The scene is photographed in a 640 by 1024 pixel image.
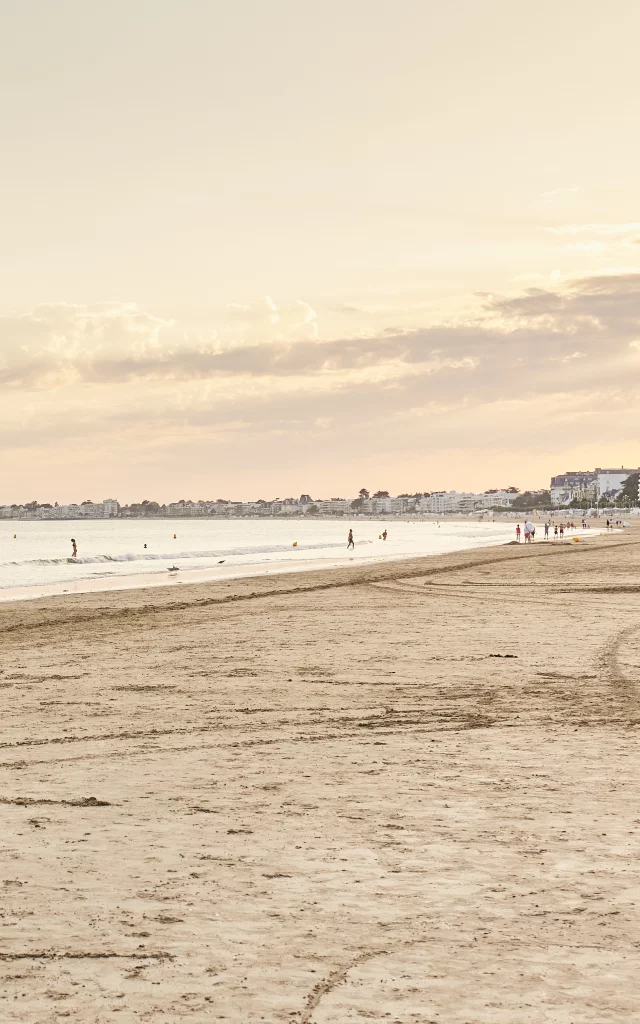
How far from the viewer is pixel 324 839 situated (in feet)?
20.6

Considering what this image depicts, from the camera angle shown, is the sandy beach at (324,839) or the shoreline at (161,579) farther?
the shoreline at (161,579)

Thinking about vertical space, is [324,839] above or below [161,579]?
above

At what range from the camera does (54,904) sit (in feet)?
17.2

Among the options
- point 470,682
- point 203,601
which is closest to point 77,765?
point 470,682

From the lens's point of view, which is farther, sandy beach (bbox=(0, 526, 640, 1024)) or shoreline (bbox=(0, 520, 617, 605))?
shoreline (bbox=(0, 520, 617, 605))

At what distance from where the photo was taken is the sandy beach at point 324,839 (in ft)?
14.1

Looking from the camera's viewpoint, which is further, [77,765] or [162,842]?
[77,765]

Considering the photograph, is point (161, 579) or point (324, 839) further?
point (161, 579)

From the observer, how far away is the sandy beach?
431cm

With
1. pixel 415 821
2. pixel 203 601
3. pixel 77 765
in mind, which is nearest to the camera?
pixel 415 821

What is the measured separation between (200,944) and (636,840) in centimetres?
307

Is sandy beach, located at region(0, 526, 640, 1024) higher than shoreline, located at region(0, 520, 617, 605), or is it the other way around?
sandy beach, located at region(0, 526, 640, 1024)

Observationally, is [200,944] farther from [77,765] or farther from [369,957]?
[77,765]

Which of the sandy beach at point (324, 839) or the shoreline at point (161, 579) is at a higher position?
the sandy beach at point (324, 839)
